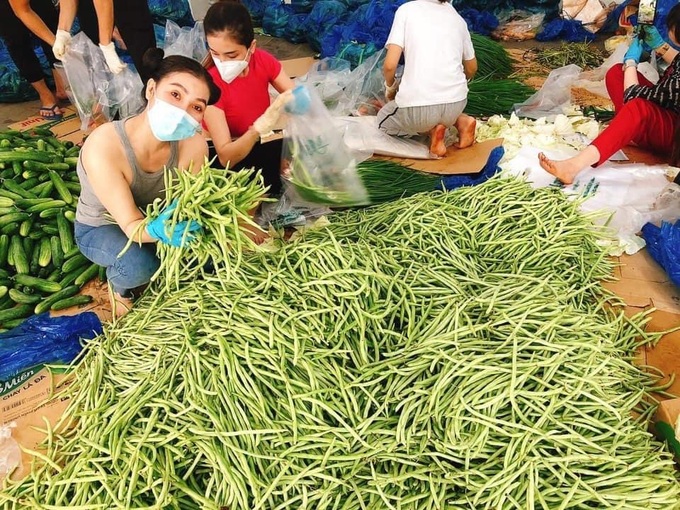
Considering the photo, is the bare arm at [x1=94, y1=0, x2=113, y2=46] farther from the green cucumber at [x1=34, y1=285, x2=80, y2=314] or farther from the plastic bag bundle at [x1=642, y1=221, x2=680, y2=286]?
the plastic bag bundle at [x1=642, y1=221, x2=680, y2=286]

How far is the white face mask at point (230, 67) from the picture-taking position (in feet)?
7.87

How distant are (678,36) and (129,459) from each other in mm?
3098

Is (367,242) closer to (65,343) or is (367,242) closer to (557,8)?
(65,343)

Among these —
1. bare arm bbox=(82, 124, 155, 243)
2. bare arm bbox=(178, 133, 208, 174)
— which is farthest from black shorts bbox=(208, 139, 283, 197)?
bare arm bbox=(82, 124, 155, 243)

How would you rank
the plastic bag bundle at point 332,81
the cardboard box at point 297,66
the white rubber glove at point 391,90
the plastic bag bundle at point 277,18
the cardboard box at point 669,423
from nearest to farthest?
the cardboard box at point 669,423
the white rubber glove at point 391,90
the plastic bag bundle at point 332,81
the cardboard box at point 297,66
the plastic bag bundle at point 277,18

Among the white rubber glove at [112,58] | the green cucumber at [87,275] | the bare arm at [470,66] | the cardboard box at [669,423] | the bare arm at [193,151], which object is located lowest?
the cardboard box at [669,423]

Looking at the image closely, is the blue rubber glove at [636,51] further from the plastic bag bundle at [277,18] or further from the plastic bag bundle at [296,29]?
the plastic bag bundle at [277,18]

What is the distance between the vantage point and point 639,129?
115 inches

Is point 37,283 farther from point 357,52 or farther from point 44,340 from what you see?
point 357,52

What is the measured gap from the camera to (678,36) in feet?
8.51

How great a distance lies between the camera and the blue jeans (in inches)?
84.7

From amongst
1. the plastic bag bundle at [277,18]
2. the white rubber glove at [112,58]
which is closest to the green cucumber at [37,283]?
the white rubber glove at [112,58]

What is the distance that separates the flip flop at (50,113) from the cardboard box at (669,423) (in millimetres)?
4466

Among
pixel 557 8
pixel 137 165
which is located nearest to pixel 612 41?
pixel 557 8
